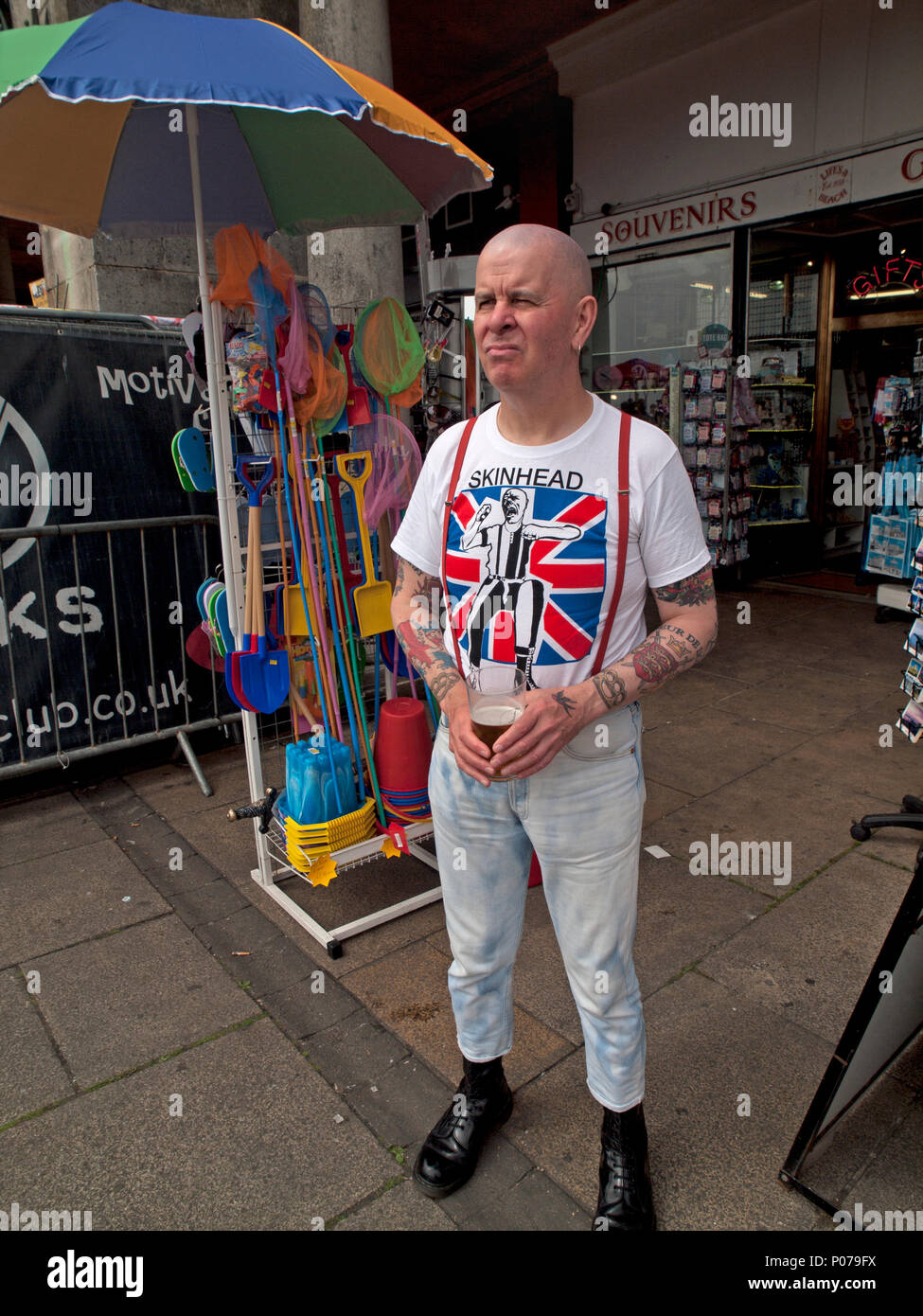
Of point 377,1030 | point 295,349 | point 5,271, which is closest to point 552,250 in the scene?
point 295,349

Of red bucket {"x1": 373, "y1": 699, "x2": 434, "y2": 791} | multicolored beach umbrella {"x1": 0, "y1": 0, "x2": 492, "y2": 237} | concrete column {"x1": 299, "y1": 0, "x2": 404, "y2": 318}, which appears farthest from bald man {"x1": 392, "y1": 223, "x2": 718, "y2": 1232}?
concrete column {"x1": 299, "y1": 0, "x2": 404, "y2": 318}

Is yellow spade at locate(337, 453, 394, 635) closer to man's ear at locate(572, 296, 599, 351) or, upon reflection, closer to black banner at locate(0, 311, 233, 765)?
man's ear at locate(572, 296, 599, 351)

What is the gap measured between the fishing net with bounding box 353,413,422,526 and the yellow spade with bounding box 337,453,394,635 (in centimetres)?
3

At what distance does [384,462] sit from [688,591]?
5.73 ft

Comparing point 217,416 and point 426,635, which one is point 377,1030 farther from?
point 217,416

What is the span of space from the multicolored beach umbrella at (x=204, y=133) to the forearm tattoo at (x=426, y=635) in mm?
1288

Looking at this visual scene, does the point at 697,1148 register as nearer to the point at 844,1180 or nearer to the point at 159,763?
the point at 844,1180

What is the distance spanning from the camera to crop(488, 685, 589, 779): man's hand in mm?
1637

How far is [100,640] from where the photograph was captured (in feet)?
15.1

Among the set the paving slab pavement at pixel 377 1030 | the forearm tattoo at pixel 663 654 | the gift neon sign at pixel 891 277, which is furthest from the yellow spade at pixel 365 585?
the gift neon sign at pixel 891 277

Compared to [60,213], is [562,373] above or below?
below
